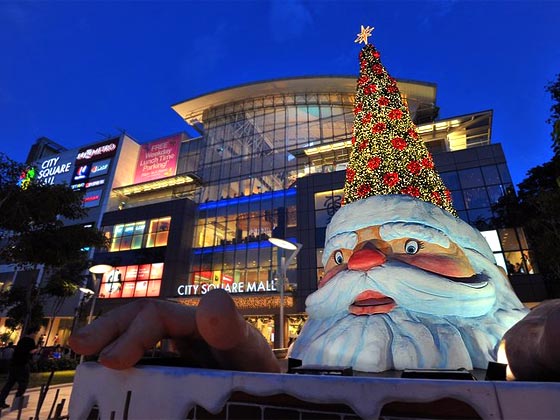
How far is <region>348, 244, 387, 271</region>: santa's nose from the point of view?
359 cm

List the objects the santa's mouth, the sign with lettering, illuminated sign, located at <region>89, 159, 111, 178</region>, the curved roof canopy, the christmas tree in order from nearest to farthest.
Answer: the santa's mouth < the christmas tree < the curved roof canopy < illuminated sign, located at <region>89, 159, 111, 178</region> < the sign with lettering

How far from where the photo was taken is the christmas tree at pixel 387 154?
4953 millimetres

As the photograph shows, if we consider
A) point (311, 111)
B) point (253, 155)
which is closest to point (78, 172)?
point (253, 155)

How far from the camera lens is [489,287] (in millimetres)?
3695

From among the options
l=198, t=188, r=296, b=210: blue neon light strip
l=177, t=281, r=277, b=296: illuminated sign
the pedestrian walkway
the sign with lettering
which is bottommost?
the pedestrian walkway

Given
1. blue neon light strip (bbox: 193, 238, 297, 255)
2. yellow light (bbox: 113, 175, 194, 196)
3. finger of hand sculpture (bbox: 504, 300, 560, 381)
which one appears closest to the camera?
finger of hand sculpture (bbox: 504, 300, 560, 381)

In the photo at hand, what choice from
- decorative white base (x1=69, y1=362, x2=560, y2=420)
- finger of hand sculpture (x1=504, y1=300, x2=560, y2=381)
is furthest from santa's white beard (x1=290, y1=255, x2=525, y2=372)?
decorative white base (x1=69, y1=362, x2=560, y2=420)

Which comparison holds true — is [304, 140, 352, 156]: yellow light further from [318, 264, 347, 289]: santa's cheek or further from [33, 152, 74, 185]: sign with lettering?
[33, 152, 74, 185]: sign with lettering

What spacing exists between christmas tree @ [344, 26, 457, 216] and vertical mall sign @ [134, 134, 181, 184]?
29706 millimetres

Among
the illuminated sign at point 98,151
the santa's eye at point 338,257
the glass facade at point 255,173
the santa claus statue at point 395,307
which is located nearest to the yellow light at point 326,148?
the glass facade at point 255,173

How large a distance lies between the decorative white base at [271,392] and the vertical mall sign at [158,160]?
109ft

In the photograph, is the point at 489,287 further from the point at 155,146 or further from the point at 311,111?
the point at 155,146

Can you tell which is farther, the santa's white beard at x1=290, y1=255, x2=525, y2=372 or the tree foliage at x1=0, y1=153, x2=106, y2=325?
the tree foliage at x1=0, y1=153, x2=106, y2=325

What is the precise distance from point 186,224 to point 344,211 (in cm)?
2457
